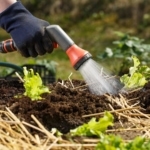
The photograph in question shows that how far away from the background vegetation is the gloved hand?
6.96 metres

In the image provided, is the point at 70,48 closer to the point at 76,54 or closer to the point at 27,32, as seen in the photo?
the point at 76,54

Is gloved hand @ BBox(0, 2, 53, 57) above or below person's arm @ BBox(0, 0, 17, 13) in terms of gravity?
below

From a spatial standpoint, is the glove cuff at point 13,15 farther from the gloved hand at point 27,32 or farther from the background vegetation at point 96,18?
the background vegetation at point 96,18

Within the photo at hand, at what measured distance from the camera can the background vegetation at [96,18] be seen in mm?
11305

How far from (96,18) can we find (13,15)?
8817 mm

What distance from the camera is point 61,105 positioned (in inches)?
108

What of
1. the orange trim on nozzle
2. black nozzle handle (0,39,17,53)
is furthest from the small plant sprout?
black nozzle handle (0,39,17,53)

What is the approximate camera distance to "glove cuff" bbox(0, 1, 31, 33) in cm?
339

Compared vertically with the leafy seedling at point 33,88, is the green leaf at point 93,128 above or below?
below

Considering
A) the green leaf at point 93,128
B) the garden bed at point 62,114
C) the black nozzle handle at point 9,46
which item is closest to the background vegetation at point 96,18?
the black nozzle handle at point 9,46

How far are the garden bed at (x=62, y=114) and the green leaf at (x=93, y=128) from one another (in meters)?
0.04

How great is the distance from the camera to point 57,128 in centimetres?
263

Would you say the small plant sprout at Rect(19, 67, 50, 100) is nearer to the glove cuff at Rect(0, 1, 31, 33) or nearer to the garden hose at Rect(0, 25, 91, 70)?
the garden hose at Rect(0, 25, 91, 70)

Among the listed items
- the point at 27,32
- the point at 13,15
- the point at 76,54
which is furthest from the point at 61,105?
the point at 13,15
